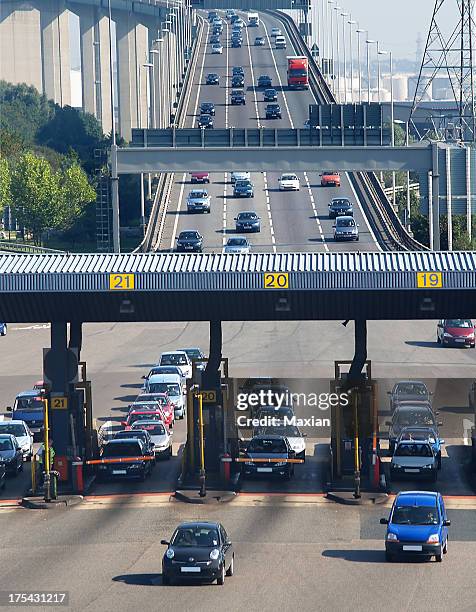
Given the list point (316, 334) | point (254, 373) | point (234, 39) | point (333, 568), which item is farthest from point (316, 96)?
point (333, 568)

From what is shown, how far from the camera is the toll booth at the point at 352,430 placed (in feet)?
143

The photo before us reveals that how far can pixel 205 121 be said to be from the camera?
416 feet

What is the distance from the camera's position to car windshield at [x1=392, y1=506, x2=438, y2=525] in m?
33.2

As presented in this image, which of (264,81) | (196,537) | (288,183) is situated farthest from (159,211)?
(196,537)

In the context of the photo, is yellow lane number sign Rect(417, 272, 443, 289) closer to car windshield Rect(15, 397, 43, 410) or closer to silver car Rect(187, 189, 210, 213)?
car windshield Rect(15, 397, 43, 410)

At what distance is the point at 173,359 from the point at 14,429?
56.3ft

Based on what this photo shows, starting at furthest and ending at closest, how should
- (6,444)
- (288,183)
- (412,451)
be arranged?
(288,183), (6,444), (412,451)

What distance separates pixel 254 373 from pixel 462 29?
31746 millimetres

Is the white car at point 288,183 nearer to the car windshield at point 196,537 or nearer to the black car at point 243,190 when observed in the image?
the black car at point 243,190

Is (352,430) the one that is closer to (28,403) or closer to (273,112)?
(28,403)

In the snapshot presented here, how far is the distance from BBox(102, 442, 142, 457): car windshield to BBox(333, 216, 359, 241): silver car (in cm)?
5182

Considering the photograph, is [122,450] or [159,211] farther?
[159,211]

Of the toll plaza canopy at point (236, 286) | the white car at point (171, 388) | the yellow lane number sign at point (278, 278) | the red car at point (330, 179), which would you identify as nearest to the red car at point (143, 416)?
the white car at point (171, 388)

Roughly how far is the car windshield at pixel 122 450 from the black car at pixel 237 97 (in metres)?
98.0
